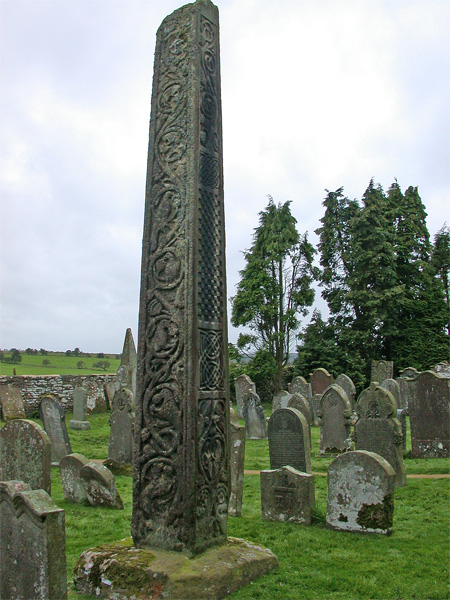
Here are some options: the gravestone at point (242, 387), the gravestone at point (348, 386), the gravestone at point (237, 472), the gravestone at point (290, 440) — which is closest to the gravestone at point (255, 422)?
the gravestone at point (242, 387)

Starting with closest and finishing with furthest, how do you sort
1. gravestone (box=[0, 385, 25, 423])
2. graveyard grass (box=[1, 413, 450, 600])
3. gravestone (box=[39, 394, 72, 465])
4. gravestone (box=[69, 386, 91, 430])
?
graveyard grass (box=[1, 413, 450, 600])
gravestone (box=[39, 394, 72, 465])
gravestone (box=[0, 385, 25, 423])
gravestone (box=[69, 386, 91, 430])

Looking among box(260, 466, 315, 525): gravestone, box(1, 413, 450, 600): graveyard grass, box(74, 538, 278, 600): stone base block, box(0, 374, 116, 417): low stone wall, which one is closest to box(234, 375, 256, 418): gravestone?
box(0, 374, 116, 417): low stone wall

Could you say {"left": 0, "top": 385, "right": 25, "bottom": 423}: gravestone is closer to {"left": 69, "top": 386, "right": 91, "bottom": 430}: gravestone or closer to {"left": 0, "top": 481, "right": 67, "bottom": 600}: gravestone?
{"left": 69, "top": 386, "right": 91, "bottom": 430}: gravestone

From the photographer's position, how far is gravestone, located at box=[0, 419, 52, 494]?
7.36 m

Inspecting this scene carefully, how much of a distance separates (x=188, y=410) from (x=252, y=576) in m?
1.45

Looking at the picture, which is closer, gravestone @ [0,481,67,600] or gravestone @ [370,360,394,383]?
gravestone @ [0,481,67,600]

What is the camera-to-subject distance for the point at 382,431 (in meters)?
10.0

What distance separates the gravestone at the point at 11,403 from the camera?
17391mm

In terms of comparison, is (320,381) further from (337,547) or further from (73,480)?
(337,547)

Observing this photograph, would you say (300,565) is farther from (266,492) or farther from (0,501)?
(0,501)

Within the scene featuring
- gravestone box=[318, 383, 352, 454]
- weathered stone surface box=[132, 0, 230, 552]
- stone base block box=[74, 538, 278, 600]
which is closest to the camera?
stone base block box=[74, 538, 278, 600]

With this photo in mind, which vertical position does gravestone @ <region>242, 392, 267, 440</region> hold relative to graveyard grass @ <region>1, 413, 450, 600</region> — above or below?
above

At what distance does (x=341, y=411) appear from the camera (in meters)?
13.4

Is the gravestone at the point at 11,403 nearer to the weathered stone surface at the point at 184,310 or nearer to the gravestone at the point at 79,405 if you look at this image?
the gravestone at the point at 79,405
